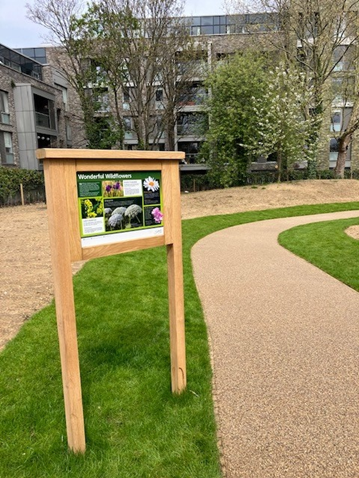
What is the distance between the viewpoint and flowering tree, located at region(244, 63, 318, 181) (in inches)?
859

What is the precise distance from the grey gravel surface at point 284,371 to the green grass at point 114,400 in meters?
0.20

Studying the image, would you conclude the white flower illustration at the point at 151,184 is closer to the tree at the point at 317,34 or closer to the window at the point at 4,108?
the tree at the point at 317,34

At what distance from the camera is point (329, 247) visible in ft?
30.3

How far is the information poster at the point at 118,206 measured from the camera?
2396 mm

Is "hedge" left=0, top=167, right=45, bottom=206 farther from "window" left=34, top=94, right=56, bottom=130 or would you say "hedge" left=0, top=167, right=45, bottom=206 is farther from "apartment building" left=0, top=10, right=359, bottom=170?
"window" left=34, top=94, right=56, bottom=130

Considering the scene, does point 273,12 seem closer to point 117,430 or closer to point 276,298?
point 276,298

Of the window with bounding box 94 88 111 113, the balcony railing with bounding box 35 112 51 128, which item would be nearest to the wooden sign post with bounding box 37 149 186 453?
the window with bounding box 94 88 111 113

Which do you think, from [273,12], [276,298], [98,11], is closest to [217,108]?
[273,12]

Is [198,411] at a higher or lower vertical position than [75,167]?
lower

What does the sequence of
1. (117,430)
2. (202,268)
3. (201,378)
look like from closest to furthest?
(117,430), (201,378), (202,268)

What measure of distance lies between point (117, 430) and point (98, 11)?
977 inches

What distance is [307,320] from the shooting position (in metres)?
4.88

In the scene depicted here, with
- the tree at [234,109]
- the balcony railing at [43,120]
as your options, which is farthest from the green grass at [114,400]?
the balcony railing at [43,120]

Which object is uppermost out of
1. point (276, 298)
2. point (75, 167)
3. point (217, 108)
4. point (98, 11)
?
point (98, 11)
